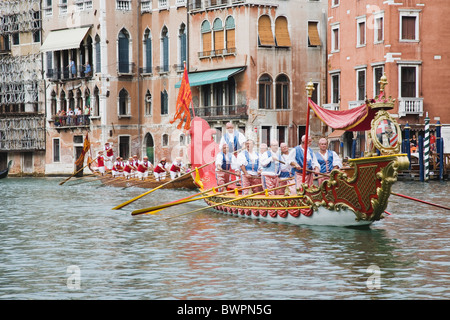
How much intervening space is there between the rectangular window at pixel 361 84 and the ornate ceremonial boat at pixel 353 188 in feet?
74.0

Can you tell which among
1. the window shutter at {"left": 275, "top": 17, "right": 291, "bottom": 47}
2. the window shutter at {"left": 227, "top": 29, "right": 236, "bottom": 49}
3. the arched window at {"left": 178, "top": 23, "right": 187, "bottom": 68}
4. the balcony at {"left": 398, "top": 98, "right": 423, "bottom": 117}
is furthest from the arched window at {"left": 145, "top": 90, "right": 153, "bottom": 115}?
the balcony at {"left": 398, "top": 98, "right": 423, "bottom": 117}

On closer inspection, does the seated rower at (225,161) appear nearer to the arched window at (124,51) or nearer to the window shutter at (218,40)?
the window shutter at (218,40)

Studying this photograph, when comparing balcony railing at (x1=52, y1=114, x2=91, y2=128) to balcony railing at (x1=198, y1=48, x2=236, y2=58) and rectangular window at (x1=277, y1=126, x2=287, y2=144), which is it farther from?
rectangular window at (x1=277, y1=126, x2=287, y2=144)

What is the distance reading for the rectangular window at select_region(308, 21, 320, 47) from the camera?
48188 millimetres

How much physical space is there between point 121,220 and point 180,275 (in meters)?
9.51

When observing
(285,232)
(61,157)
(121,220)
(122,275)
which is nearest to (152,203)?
(121,220)

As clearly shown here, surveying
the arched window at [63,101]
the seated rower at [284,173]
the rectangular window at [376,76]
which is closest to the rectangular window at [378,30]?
the rectangular window at [376,76]

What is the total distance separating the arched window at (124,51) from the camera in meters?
55.3

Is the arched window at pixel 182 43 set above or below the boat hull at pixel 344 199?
above

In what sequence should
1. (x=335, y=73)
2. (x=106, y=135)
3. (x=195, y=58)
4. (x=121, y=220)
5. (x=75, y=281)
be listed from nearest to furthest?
(x=75, y=281) → (x=121, y=220) → (x=335, y=73) → (x=195, y=58) → (x=106, y=135)

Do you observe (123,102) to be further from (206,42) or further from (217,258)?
(217,258)

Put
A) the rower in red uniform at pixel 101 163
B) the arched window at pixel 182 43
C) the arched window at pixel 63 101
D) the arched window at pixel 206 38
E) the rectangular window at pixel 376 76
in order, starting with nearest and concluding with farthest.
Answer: the rectangular window at pixel 376 76
the rower in red uniform at pixel 101 163
the arched window at pixel 206 38
the arched window at pixel 182 43
the arched window at pixel 63 101

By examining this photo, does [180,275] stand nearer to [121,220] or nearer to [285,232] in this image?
[285,232]
